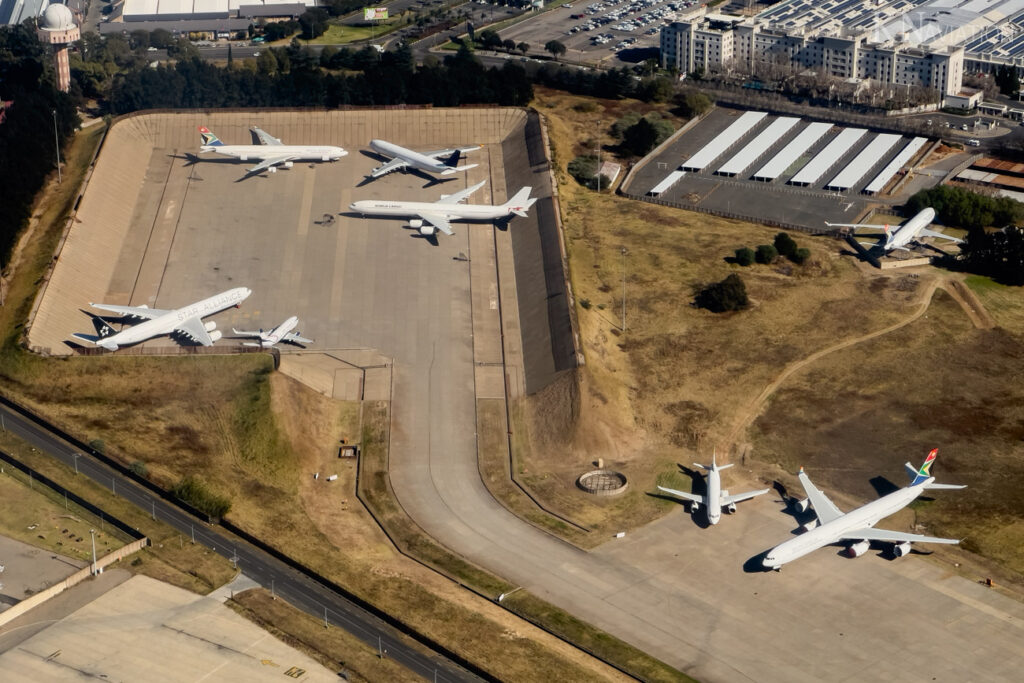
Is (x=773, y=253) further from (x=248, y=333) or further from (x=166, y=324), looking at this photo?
(x=166, y=324)

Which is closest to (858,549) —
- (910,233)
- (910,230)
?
(910,233)

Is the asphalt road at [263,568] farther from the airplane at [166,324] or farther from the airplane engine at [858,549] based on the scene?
the airplane engine at [858,549]

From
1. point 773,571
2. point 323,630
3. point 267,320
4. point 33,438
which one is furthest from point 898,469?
point 33,438

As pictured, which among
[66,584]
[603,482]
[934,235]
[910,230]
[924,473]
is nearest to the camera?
[66,584]

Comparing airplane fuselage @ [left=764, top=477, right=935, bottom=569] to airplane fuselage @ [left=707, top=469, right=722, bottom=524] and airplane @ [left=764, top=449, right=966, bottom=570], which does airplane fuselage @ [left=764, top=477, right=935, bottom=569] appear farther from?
airplane fuselage @ [left=707, top=469, right=722, bottom=524]

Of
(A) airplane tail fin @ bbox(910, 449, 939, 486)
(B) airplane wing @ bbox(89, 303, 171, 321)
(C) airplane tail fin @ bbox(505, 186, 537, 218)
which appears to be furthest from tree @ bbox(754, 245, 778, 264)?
(B) airplane wing @ bbox(89, 303, 171, 321)

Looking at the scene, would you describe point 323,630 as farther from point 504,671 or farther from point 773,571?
point 773,571

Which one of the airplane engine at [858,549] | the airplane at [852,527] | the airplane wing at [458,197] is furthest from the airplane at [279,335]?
the airplane engine at [858,549]
